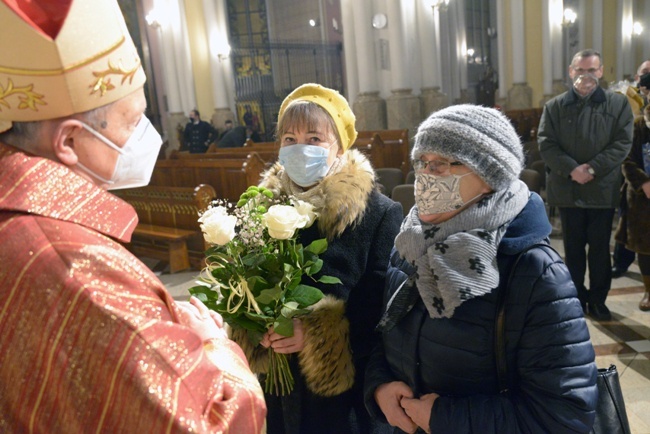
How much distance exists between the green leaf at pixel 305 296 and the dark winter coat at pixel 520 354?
310mm

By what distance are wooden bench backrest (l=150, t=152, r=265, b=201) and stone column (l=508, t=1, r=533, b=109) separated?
12.7 meters

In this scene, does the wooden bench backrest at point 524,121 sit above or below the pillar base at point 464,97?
below

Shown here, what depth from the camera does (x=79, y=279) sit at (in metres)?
0.87

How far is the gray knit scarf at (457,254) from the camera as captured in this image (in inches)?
54.4

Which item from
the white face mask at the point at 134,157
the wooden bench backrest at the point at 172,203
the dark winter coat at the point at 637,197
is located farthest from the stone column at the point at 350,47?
the white face mask at the point at 134,157

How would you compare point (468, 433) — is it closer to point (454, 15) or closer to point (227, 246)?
point (227, 246)

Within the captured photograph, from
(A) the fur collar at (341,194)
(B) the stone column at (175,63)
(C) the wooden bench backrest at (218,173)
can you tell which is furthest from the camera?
(B) the stone column at (175,63)

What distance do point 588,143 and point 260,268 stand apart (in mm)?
3183

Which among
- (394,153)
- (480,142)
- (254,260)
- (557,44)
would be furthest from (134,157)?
(557,44)

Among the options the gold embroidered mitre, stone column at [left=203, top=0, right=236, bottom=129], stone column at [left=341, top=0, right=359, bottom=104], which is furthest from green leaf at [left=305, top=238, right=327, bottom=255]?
stone column at [left=203, top=0, right=236, bottom=129]

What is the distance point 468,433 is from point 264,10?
18.7 m

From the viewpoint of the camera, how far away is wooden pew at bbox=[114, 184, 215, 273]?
21.3 ft

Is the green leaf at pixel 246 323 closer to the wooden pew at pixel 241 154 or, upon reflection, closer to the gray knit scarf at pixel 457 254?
the gray knit scarf at pixel 457 254

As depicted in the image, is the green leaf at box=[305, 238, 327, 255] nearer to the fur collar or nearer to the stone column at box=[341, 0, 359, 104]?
the fur collar
